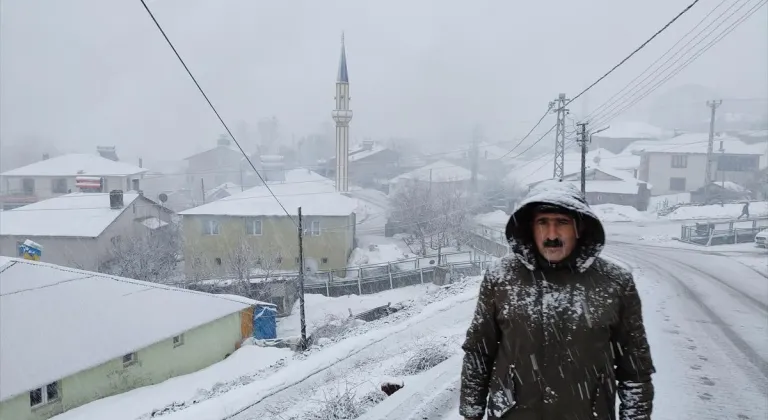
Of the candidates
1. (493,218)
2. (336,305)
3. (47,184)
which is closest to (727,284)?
(336,305)

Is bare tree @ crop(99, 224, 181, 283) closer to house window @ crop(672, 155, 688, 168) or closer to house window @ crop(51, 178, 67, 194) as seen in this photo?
house window @ crop(51, 178, 67, 194)

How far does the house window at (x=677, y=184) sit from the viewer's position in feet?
174

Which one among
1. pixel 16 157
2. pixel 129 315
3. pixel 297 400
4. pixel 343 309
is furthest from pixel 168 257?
pixel 16 157

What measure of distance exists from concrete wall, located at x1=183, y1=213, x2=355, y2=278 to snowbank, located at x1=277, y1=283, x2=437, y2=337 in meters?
5.93

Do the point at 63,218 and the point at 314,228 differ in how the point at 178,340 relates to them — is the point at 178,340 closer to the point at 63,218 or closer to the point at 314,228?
the point at 314,228

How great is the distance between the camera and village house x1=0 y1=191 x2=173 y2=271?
99.8 ft

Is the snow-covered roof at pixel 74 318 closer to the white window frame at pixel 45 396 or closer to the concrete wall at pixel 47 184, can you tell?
the white window frame at pixel 45 396

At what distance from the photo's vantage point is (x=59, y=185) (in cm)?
5019

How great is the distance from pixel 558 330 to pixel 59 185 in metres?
57.8

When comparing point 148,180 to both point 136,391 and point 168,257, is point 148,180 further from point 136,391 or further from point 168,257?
point 136,391

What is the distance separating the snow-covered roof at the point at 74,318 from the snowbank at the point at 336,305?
5708mm

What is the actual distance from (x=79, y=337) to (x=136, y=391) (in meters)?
2.13

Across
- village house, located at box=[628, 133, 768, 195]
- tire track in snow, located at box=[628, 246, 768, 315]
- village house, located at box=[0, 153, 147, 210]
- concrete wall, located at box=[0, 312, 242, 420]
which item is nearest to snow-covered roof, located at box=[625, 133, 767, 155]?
village house, located at box=[628, 133, 768, 195]

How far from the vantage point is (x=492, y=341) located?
2.54 m
